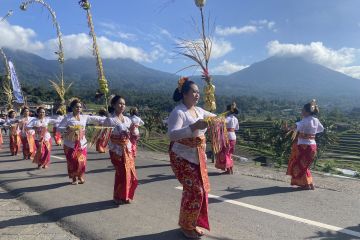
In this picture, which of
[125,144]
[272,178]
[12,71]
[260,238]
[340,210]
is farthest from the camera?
[12,71]

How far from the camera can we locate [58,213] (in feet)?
20.1

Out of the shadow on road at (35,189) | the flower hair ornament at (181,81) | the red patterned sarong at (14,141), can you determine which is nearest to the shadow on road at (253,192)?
the flower hair ornament at (181,81)

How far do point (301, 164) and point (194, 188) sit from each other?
3.83 m

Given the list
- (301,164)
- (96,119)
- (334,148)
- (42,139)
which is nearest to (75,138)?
(96,119)

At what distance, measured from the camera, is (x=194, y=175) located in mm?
4938

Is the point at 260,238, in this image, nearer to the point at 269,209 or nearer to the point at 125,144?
the point at 269,209

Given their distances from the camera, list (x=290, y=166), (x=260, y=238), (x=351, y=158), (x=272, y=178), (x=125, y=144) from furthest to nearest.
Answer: (x=351, y=158)
(x=272, y=178)
(x=290, y=166)
(x=125, y=144)
(x=260, y=238)

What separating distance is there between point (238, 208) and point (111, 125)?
97.7 inches

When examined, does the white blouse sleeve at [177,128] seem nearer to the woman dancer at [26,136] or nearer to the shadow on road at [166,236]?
the shadow on road at [166,236]

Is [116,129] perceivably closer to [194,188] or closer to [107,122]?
[107,122]

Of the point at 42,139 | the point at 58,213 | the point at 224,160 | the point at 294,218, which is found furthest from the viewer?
the point at 42,139

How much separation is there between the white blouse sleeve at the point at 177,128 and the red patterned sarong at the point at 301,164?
3.88m

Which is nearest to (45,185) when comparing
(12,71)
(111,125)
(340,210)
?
(111,125)

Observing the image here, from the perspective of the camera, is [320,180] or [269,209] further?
[320,180]
